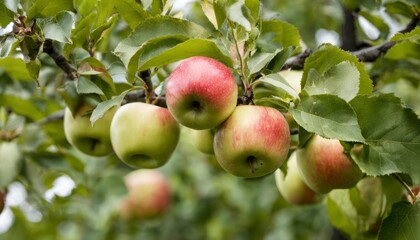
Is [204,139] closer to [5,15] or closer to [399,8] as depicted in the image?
[5,15]

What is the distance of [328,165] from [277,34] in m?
0.30

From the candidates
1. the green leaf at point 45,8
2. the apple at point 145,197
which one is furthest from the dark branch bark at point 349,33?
the apple at point 145,197

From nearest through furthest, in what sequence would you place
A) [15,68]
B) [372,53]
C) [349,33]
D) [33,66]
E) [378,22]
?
[33,66] < [372,53] < [15,68] < [378,22] < [349,33]

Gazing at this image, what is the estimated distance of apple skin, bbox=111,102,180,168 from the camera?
1197 mm

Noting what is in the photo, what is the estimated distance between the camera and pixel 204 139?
4.07 ft

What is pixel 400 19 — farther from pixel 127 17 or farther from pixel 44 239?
pixel 44 239

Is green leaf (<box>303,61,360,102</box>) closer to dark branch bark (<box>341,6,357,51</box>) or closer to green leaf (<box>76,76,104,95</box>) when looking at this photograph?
green leaf (<box>76,76,104,95</box>)

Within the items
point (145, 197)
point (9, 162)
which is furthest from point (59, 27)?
point (145, 197)

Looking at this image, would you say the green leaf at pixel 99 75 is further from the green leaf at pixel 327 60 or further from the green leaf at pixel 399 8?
the green leaf at pixel 399 8

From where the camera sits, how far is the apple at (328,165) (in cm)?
116

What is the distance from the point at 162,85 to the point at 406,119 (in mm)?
447

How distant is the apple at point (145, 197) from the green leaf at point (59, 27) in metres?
→ 2.09

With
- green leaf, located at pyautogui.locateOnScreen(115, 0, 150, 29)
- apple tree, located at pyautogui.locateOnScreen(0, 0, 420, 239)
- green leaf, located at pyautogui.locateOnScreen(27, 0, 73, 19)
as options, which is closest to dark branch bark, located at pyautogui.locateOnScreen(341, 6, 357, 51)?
apple tree, located at pyautogui.locateOnScreen(0, 0, 420, 239)

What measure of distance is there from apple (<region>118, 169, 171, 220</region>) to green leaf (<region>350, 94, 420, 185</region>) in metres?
2.22
